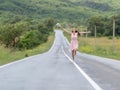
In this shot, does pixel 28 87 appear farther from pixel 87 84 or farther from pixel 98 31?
pixel 98 31

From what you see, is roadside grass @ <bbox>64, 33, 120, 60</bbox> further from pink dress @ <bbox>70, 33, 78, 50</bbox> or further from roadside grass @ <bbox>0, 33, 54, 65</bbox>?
pink dress @ <bbox>70, 33, 78, 50</bbox>

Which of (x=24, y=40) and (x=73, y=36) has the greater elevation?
(x=73, y=36)

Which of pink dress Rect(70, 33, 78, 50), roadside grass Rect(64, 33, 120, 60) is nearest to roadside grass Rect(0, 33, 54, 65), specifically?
pink dress Rect(70, 33, 78, 50)

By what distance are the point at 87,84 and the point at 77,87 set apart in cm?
87

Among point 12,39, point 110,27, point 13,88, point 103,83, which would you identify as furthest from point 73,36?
point 110,27

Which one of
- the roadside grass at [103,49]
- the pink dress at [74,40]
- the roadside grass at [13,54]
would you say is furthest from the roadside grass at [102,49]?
the pink dress at [74,40]

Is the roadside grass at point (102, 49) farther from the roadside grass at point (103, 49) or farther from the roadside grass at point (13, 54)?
the roadside grass at point (13, 54)

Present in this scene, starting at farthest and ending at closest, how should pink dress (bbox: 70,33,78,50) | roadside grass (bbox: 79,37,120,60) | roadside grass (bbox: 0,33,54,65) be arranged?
roadside grass (bbox: 79,37,120,60)
roadside grass (bbox: 0,33,54,65)
pink dress (bbox: 70,33,78,50)

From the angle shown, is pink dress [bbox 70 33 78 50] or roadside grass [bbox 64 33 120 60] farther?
roadside grass [bbox 64 33 120 60]

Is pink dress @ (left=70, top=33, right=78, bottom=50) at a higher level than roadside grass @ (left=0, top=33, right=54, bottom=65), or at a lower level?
higher

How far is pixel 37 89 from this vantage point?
10.1 meters

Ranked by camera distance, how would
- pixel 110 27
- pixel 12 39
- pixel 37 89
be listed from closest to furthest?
pixel 37 89 → pixel 12 39 → pixel 110 27

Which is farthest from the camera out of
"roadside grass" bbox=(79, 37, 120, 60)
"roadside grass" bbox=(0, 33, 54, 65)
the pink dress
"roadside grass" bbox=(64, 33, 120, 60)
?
"roadside grass" bbox=(79, 37, 120, 60)

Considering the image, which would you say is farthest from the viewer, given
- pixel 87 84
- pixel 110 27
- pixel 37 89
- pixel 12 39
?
pixel 110 27
